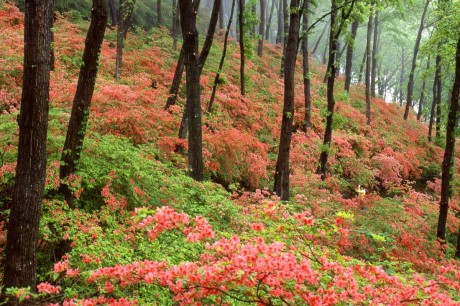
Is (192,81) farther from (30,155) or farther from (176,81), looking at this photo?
(30,155)

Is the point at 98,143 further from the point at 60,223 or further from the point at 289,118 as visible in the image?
the point at 289,118

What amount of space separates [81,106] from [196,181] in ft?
10.1

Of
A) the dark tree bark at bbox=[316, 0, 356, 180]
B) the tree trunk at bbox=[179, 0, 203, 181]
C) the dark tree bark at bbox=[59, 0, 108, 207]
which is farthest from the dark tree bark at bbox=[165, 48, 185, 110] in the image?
the dark tree bark at bbox=[59, 0, 108, 207]

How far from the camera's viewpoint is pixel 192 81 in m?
8.34

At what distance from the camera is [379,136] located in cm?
2167

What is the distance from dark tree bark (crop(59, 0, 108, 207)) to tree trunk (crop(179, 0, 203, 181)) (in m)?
2.53

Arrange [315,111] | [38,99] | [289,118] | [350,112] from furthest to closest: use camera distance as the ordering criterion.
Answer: [350,112] < [315,111] < [289,118] < [38,99]

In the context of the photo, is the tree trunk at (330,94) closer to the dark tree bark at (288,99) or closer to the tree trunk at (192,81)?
the dark tree bark at (288,99)

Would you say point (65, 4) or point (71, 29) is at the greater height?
point (65, 4)

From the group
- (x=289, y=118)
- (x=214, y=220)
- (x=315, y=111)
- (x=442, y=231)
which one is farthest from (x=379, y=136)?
(x=214, y=220)

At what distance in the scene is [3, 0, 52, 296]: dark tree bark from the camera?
374 cm

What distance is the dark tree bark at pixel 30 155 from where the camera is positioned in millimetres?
3744

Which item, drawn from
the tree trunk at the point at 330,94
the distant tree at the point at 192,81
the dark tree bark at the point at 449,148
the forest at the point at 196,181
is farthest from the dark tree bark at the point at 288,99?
the dark tree bark at the point at 449,148

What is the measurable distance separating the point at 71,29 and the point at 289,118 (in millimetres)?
13945
